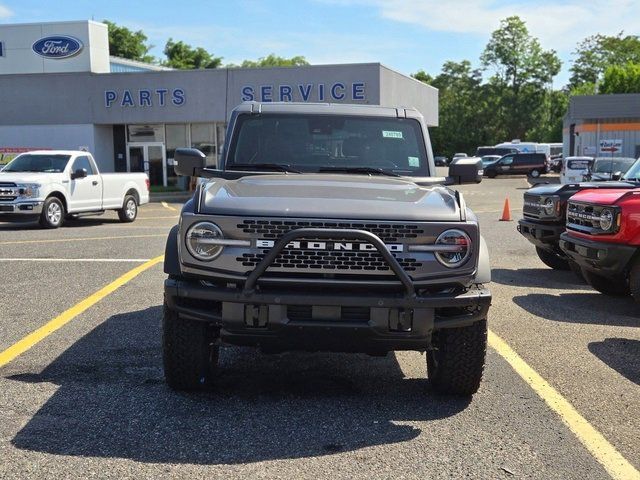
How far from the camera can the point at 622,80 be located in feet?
207

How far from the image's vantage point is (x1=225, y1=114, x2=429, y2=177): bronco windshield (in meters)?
6.03

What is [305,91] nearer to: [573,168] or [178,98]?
[178,98]

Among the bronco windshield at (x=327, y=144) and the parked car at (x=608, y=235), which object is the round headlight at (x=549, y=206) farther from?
the bronco windshield at (x=327, y=144)

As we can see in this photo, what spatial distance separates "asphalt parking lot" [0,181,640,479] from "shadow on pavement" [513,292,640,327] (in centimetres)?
4

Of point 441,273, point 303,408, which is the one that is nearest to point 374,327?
point 441,273

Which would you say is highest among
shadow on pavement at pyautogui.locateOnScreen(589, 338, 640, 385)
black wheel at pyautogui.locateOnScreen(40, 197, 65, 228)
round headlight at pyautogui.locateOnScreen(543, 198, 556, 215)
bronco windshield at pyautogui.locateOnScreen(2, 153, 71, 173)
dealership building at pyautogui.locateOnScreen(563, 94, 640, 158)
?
dealership building at pyautogui.locateOnScreen(563, 94, 640, 158)

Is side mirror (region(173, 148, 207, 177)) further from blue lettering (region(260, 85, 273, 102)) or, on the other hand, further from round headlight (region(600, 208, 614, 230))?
blue lettering (region(260, 85, 273, 102))

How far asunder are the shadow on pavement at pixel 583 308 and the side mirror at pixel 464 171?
210 centimetres

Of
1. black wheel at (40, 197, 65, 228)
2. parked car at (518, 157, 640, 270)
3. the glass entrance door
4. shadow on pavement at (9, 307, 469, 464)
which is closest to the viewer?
shadow on pavement at (9, 307, 469, 464)

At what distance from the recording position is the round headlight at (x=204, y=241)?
4430mm

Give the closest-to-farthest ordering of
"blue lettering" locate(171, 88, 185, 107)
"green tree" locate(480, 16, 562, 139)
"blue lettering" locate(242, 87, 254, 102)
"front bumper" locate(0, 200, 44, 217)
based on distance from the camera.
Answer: "front bumper" locate(0, 200, 44, 217), "blue lettering" locate(242, 87, 254, 102), "blue lettering" locate(171, 88, 185, 107), "green tree" locate(480, 16, 562, 139)

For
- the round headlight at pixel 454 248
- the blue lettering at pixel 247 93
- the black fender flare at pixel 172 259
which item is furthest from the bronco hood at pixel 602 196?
the blue lettering at pixel 247 93

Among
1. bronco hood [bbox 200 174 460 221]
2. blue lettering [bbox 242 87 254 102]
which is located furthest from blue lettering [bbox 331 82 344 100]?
bronco hood [bbox 200 174 460 221]

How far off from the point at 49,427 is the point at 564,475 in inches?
111
